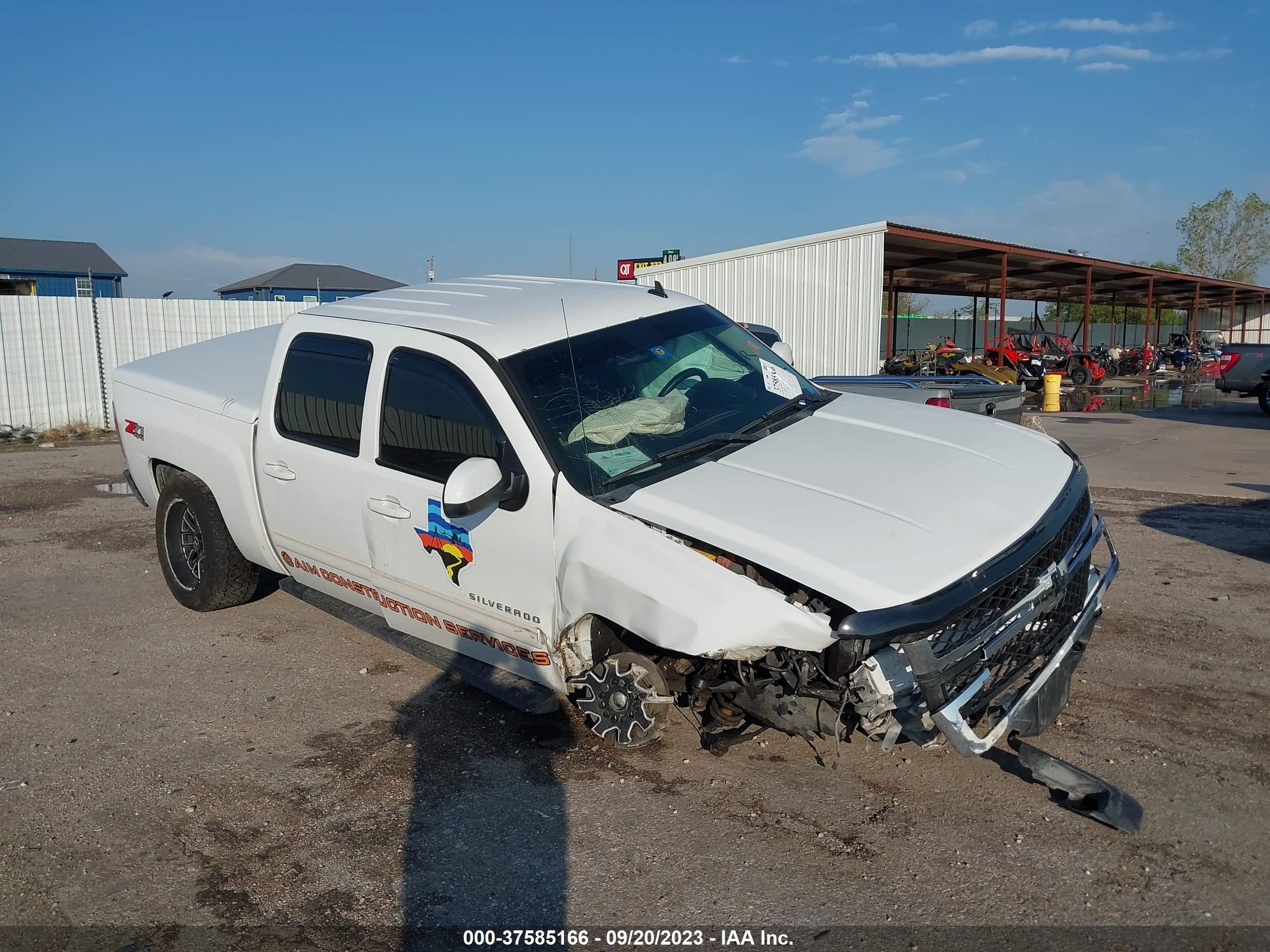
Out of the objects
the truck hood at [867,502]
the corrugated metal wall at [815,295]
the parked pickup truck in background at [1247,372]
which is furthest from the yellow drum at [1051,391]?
the truck hood at [867,502]

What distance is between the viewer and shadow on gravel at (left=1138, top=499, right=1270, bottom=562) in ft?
23.1

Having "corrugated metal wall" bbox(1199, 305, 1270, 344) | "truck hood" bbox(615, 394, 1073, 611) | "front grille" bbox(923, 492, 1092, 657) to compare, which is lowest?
"corrugated metal wall" bbox(1199, 305, 1270, 344)

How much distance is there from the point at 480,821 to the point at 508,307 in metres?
2.24

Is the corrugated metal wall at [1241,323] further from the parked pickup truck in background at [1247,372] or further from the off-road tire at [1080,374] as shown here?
the parked pickup truck in background at [1247,372]

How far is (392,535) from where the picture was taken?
4164 millimetres

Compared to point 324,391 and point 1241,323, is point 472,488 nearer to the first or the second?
point 324,391

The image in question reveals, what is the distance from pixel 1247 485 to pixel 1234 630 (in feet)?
18.2

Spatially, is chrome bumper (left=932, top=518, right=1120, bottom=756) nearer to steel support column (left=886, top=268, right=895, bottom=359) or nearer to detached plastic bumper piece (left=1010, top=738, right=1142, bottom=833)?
detached plastic bumper piece (left=1010, top=738, right=1142, bottom=833)

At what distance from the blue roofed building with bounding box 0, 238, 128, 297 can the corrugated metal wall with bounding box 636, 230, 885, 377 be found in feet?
107

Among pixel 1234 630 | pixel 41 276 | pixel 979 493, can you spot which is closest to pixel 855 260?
pixel 1234 630

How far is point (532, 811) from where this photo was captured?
3.53 metres

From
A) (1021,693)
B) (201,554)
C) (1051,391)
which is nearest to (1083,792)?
(1021,693)

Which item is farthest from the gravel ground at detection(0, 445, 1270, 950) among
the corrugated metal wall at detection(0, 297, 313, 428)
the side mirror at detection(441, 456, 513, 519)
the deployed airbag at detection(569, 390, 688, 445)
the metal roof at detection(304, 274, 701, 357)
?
the corrugated metal wall at detection(0, 297, 313, 428)

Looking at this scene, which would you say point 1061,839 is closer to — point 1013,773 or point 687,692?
point 1013,773
